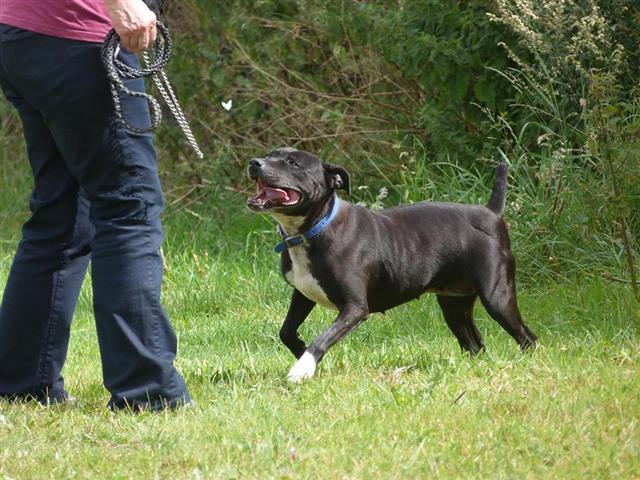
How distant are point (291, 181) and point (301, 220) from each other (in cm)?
18

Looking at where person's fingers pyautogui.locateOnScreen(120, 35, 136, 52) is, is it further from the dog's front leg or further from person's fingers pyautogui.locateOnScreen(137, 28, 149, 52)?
the dog's front leg

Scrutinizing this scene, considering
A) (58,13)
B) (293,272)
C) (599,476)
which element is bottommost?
(293,272)

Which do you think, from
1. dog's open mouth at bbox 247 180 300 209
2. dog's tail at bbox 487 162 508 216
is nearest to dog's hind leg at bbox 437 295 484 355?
dog's tail at bbox 487 162 508 216

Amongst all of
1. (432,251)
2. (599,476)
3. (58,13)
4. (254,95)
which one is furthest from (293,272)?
(254,95)

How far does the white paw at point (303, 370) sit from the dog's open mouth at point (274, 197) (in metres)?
0.70

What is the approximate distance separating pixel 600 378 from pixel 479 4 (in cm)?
391

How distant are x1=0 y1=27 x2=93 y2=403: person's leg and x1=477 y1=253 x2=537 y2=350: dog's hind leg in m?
1.85

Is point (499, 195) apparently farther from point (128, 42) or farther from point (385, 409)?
point (128, 42)

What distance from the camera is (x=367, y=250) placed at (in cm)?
591

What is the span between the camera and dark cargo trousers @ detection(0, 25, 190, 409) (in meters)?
4.74

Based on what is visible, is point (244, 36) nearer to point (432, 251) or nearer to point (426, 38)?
point (426, 38)

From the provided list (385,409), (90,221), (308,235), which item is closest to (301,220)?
(308,235)

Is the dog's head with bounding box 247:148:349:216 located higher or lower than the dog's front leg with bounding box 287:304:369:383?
higher

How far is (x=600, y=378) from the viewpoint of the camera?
195 inches
